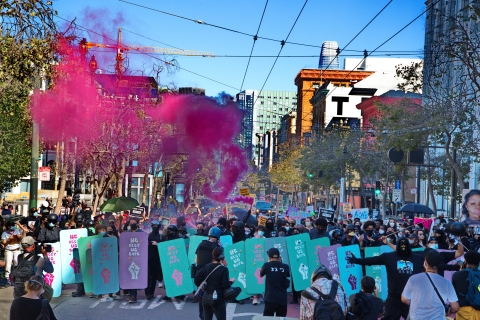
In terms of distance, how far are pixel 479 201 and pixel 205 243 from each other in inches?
485

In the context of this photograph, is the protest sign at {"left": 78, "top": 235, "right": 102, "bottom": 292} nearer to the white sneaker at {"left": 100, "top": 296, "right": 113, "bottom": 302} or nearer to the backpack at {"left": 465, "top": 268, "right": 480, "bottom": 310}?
the white sneaker at {"left": 100, "top": 296, "right": 113, "bottom": 302}

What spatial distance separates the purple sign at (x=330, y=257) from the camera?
564 inches

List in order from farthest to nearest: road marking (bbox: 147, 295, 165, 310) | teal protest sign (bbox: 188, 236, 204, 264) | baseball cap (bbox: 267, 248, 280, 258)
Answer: teal protest sign (bbox: 188, 236, 204, 264)
road marking (bbox: 147, 295, 165, 310)
baseball cap (bbox: 267, 248, 280, 258)

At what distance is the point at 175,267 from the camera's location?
52.5 ft

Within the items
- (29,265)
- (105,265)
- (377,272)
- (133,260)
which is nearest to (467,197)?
(377,272)

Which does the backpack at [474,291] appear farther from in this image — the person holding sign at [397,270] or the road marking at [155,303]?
the road marking at [155,303]

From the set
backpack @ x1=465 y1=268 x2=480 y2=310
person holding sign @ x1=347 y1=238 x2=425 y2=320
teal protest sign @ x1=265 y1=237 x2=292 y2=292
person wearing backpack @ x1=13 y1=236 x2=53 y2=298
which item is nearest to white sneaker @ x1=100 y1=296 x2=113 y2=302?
teal protest sign @ x1=265 y1=237 x2=292 y2=292

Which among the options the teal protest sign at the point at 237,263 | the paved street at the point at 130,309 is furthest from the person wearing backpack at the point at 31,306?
the teal protest sign at the point at 237,263

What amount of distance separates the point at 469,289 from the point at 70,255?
9275 millimetres

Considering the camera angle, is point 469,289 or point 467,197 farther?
point 467,197

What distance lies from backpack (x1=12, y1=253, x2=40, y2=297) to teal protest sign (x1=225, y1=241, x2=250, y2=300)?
5230mm

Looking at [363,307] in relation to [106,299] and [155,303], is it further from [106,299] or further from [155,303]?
[106,299]

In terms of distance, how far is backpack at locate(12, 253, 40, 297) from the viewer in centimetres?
897

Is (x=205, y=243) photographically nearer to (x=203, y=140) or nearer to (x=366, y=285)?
(x=366, y=285)
